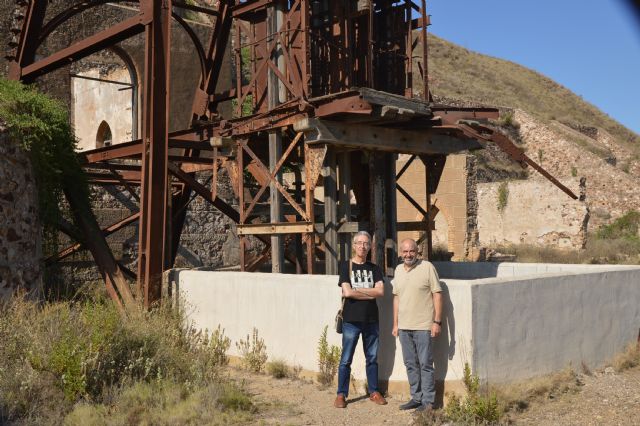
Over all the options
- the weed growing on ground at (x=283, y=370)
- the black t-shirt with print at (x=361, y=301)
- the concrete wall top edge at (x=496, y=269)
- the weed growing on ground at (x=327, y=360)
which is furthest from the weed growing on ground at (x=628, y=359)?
the weed growing on ground at (x=283, y=370)

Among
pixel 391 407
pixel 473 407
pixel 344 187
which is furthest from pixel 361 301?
pixel 344 187

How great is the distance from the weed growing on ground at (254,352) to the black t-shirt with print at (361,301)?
205 cm

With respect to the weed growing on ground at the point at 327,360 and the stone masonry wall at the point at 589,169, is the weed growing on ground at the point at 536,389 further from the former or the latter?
the stone masonry wall at the point at 589,169

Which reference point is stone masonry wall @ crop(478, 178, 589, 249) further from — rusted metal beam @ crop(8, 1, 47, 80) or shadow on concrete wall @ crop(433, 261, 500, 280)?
rusted metal beam @ crop(8, 1, 47, 80)

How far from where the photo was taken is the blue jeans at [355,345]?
667 cm

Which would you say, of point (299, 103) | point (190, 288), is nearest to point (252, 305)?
point (190, 288)

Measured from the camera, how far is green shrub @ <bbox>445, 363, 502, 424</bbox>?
5.95 metres

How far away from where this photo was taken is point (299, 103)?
9.53 m

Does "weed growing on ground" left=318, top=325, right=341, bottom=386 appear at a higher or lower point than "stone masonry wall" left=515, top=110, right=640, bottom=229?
lower

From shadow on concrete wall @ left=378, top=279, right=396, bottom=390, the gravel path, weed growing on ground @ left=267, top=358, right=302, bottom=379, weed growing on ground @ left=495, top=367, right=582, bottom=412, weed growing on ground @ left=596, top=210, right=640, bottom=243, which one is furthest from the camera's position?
weed growing on ground @ left=596, top=210, right=640, bottom=243

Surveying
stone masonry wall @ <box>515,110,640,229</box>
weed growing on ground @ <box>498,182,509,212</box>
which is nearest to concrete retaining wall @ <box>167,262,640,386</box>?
weed growing on ground @ <box>498,182,509,212</box>

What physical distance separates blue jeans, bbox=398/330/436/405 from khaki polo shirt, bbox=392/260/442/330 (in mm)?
87

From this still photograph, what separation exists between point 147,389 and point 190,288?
3148 mm

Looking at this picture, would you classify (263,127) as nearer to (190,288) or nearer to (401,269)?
(190,288)
